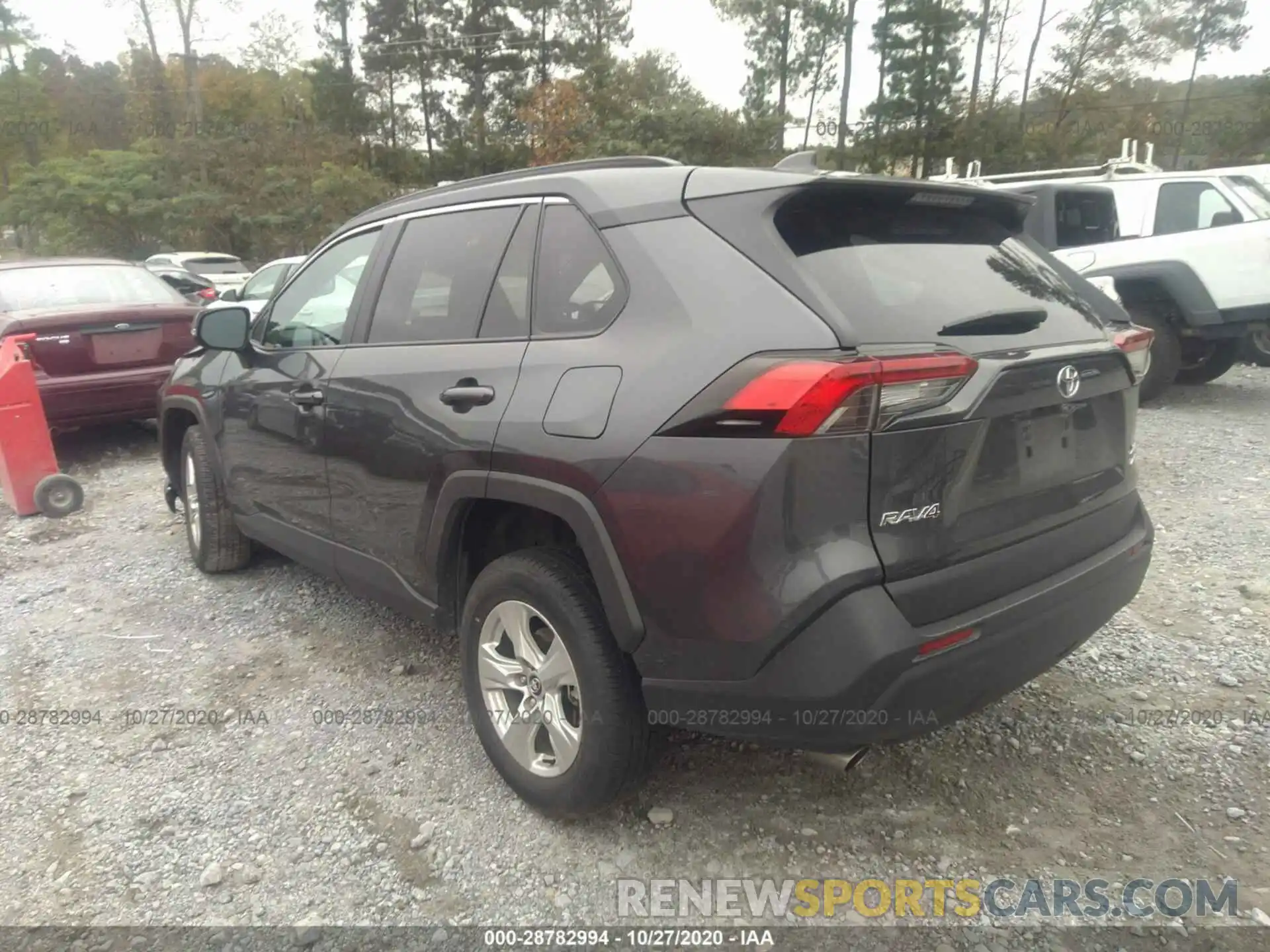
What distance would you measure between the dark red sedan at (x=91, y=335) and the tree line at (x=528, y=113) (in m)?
21.5

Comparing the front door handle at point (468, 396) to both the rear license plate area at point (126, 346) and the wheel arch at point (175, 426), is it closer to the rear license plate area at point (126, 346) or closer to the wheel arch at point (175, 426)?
the wheel arch at point (175, 426)

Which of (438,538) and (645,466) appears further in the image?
(438,538)

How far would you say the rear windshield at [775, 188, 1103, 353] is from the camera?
209 cm

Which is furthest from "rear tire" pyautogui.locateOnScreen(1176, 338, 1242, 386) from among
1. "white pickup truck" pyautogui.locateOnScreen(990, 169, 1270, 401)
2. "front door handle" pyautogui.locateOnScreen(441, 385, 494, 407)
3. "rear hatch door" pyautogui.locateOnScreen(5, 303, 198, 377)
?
"rear hatch door" pyautogui.locateOnScreen(5, 303, 198, 377)

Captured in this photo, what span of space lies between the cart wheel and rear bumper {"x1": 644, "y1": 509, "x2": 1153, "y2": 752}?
5080 mm

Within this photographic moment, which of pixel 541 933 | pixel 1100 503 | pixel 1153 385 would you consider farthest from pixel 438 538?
pixel 1153 385

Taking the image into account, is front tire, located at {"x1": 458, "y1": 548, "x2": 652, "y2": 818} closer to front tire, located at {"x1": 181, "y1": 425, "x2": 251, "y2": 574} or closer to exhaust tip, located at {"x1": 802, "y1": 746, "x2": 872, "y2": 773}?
exhaust tip, located at {"x1": 802, "y1": 746, "x2": 872, "y2": 773}

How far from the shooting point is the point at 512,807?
8.79ft

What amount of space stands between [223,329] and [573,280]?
1985 mm

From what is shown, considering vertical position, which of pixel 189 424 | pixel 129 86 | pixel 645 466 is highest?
pixel 129 86

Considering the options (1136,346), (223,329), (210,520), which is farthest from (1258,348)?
(210,520)

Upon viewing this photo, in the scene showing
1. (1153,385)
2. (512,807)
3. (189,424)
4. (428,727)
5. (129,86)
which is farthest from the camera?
(129,86)

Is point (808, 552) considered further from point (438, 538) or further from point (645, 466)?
point (438, 538)

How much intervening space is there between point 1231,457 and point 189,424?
657 cm
